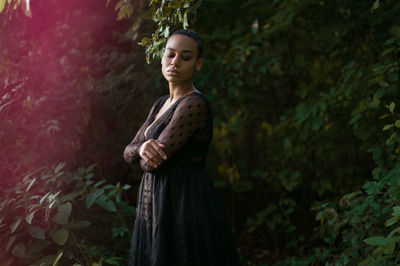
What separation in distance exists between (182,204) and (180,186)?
10 centimetres

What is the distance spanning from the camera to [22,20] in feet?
13.1

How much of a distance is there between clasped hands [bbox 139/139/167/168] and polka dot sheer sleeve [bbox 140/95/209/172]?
0.08ft

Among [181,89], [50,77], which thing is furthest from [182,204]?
[50,77]

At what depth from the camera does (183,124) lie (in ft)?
7.63

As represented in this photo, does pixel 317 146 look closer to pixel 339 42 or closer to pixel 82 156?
pixel 339 42

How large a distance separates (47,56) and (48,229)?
6.39ft

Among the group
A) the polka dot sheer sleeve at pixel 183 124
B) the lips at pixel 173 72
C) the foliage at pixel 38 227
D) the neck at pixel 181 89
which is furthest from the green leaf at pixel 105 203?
the lips at pixel 173 72

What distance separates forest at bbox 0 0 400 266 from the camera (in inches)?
119

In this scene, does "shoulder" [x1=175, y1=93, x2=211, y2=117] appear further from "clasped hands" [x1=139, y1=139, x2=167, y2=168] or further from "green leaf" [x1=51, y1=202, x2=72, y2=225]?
"green leaf" [x1=51, y1=202, x2=72, y2=225]

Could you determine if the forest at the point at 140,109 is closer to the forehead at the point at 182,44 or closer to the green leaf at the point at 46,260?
the green leaf at the point at 46,260

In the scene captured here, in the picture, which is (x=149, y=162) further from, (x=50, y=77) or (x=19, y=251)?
(x=50, y=77)

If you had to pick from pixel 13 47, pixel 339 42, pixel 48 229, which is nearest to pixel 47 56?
pixel 13 47

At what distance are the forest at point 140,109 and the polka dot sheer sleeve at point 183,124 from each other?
54 centimetres

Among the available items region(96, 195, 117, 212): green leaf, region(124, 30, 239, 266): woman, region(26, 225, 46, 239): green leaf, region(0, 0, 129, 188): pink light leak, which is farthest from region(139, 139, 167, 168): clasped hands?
region(0, 0, 129, 188): pink light leak
